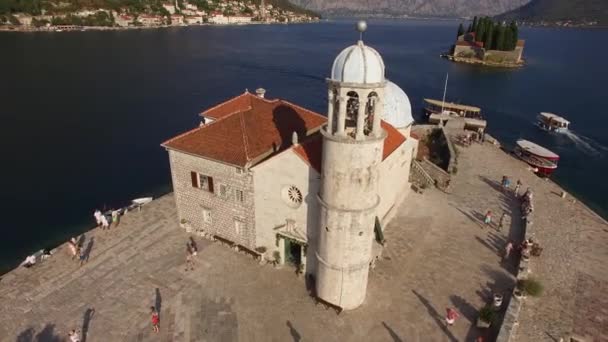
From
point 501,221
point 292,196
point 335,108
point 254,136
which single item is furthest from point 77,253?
point 501,221

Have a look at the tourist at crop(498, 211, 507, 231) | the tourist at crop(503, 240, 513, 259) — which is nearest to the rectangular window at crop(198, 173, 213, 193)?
the tourist at crop(503, 240, 513, 259)

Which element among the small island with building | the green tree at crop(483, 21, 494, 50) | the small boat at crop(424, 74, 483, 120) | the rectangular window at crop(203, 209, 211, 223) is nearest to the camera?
the rectangular window at crop(203, 209, 211, 223)

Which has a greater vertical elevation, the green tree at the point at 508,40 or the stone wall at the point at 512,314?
the green tree at the point at 508,40

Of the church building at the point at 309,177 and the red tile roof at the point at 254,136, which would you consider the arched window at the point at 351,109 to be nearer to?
the church building at the point at 309,177

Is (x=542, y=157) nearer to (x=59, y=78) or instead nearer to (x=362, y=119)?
(x=362, y=119)

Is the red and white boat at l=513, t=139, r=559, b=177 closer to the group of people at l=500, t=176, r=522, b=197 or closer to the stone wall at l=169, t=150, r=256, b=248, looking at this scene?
the group of people at l=500, t=176, r=522, b=197

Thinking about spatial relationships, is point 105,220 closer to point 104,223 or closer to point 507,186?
point 104,223

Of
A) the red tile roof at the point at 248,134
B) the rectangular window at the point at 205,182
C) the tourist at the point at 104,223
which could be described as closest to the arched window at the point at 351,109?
the red tile roof at the point at 248,134

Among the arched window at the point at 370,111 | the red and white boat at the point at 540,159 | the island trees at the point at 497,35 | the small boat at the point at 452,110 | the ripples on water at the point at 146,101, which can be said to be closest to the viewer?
the arched window at the point at 370,111
